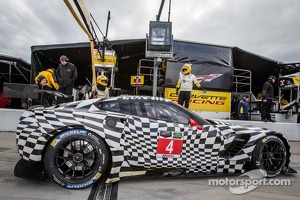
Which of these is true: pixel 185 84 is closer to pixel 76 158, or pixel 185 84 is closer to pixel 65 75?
pixel 65 75

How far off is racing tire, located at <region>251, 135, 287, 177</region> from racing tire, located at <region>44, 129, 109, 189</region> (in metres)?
A: 1.94

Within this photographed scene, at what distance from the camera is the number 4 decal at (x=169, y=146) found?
2701 millimetres

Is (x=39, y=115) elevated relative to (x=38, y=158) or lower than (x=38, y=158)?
elevated

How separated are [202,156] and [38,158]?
1.86 meters

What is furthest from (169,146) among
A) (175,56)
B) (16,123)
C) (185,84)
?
(175,56)

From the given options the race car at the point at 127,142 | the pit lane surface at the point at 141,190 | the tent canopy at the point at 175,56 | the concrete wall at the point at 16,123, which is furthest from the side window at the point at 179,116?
the tent canopy at the point at 175,56

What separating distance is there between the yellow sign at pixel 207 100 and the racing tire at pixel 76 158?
18.7ft

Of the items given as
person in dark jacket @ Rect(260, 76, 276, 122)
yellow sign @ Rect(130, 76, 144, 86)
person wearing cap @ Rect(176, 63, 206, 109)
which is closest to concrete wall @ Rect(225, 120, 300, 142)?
person in dark jacket @ Rect(260, 76, 276, 122)

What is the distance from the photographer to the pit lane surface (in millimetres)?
2338

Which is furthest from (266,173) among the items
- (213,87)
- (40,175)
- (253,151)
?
(213,87)

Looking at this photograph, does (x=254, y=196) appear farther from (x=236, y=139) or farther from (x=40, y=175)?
(x=40, y=175)

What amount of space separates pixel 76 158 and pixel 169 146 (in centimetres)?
105

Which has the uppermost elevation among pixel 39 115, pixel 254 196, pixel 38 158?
pixel 39 115

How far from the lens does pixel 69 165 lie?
8.45 feet
